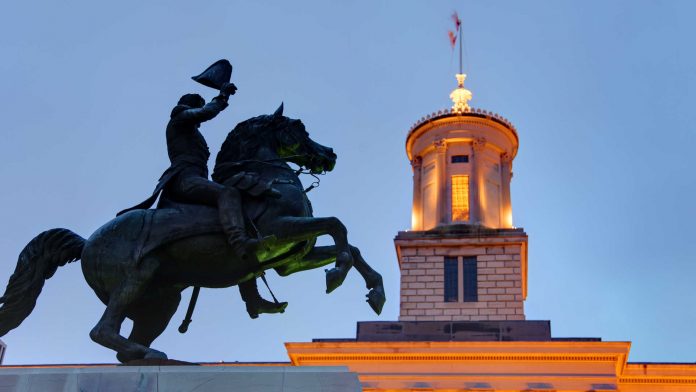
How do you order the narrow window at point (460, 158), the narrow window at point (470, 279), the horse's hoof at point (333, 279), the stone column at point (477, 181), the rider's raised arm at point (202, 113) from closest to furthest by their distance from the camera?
the horse's hoof at point (333, 279)
the rider's raised arm at point (202, 113)
the narrow window at point (470, 279)
the stone column at point (477, 181)
the narrow window at point (460, 158)

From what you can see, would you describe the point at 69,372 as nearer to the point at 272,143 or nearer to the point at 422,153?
the point at 272,143

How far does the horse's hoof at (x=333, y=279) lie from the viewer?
25.6ft

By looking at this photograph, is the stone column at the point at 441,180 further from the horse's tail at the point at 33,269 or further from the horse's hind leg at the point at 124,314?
the horse's hind leg at the point at 124,314

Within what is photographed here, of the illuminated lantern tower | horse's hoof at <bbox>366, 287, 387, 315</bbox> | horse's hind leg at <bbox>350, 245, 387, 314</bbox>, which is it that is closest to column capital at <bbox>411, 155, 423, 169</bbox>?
the illuminated lantern tower

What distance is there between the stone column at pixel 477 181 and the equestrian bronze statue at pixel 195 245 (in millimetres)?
31868

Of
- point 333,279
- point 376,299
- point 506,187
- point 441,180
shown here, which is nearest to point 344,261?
point 333,279

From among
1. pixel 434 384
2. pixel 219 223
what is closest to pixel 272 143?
pixel 219 223

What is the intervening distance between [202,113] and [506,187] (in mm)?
34572

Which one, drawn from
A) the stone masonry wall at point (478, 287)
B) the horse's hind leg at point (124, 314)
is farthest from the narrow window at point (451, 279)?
the horse's hind leg at point (124, 314)

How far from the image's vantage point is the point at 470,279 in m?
39.4

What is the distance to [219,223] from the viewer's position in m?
8.06

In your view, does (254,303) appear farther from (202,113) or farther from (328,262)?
(202,113)

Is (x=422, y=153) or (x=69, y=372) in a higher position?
(x=422, y=153)

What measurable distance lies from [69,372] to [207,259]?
148 cm
